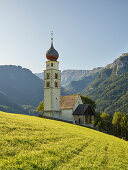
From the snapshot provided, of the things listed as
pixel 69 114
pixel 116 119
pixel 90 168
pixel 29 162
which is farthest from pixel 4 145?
pixel 116 119

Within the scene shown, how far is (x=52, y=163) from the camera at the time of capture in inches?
443

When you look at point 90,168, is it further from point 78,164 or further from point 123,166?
point 123,166

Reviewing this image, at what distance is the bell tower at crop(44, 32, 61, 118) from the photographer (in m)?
65.1

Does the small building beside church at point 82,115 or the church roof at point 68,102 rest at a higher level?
the church roof at point 68,102

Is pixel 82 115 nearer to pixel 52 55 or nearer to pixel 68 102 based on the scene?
pixel 68 102

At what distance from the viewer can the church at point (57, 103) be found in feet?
209

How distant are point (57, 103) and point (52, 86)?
6.51m

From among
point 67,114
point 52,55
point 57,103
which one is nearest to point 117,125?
point 67,114

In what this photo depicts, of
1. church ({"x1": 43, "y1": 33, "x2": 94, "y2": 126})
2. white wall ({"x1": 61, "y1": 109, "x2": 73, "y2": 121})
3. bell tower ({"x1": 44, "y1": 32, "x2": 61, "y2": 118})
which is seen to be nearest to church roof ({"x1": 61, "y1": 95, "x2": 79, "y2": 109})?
church ({"x1": 43, "y1": 33, "x2": 94, "y2": 126})

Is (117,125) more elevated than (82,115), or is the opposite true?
(82,115)

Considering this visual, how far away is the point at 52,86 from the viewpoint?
214ft

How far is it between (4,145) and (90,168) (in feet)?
19.7

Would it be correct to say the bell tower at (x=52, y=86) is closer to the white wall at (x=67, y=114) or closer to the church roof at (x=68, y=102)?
the white wall at (x=67, y=114)

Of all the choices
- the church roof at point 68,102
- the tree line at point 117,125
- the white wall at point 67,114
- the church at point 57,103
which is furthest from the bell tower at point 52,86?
the tree line at point 117,125
